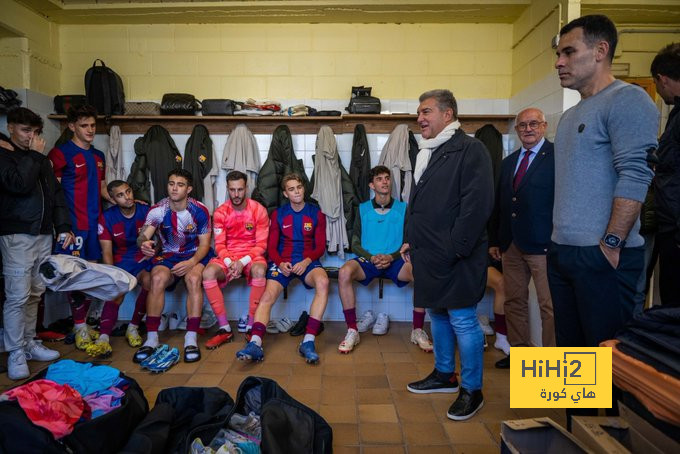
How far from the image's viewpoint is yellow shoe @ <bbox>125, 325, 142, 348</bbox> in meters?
3.26

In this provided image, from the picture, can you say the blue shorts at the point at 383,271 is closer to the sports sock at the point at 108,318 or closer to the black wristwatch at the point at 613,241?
the sports sock at the point at 108,318

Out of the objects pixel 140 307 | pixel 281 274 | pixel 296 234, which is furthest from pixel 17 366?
pixel 296 234

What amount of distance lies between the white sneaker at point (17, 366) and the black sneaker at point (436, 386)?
231cm

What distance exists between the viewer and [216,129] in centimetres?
402

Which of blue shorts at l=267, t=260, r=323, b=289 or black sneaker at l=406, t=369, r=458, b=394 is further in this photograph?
blue shorts at l=267, t=260, r=323, b=289

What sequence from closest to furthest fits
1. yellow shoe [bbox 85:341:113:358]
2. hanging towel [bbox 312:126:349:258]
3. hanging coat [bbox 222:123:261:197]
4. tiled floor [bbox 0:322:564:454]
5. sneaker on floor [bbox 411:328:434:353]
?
tiled floor [bbox 0:322:564:454]
yellow shoe [bbox 85:341:113:358]
sneaker on floor [bbox 411:328:434:353]
hanging towel [bbox 312:126:349:258]
hanging coat [bbox 222:123:261:197]

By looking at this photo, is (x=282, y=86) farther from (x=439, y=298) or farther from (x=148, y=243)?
(x=439, y=298)

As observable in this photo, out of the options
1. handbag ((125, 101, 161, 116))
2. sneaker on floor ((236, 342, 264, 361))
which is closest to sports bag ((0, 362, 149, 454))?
sneaker on floor ((236, 342, 264, 361))

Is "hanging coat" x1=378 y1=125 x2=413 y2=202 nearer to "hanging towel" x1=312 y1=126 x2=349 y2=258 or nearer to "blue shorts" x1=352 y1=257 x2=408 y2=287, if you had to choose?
"hanging towel" x1=312 y1=126 x2=349 y2=258

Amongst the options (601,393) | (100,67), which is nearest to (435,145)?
(601,393)

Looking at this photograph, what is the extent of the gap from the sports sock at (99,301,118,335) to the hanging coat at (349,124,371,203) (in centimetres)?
212

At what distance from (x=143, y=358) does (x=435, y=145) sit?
2300mm

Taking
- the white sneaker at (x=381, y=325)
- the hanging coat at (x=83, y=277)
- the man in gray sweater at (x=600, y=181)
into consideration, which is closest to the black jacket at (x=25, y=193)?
the hanging coat at (x=83, y=277)

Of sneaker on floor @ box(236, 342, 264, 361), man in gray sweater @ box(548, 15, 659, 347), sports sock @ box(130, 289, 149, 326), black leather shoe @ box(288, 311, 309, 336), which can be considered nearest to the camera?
man in gray sweater @ box(548, 15, 659, 347)
